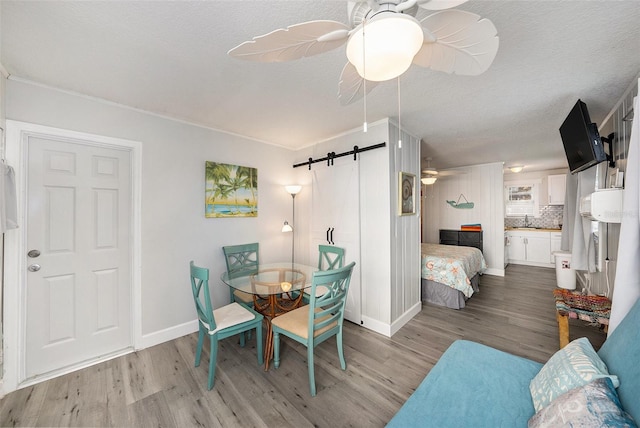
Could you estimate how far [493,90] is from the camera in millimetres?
2107

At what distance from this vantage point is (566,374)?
3.46 ft

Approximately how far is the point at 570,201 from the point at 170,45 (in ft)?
17.6

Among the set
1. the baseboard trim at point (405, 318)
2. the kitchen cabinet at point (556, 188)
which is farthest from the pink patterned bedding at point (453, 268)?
the kitchen cabinet at point (556, 188)

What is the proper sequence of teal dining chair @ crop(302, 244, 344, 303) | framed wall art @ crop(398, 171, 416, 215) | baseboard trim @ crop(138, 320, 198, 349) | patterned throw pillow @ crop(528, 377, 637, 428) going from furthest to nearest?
1. teal dining chair @ crop(302, 244, 344, 303)
2. framed wall art @ crop(398, 171, 416, 215)
3. baseboard trim @ crop(138, 320, 198, 349)
4. patterned throw pillow @ crop(528, 377, 637, 428)

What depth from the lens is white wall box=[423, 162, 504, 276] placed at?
5.09m

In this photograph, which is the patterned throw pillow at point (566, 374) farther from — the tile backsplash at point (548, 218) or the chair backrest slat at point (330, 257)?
the tile backsplash at point (548, 218)

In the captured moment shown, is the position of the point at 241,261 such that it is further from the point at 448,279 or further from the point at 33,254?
the point at 448,279

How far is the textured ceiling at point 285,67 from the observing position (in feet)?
4.20


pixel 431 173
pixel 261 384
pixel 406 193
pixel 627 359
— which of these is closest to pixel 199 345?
pixel 261 384

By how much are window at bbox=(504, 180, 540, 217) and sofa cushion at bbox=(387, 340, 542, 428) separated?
6409 mm

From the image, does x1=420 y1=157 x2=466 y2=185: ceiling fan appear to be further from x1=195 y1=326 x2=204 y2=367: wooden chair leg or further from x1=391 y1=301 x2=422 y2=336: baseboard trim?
x1=195 y1=326 x2=204 y2=367: wooden chair leg

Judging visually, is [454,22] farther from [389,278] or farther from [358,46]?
[389,278]

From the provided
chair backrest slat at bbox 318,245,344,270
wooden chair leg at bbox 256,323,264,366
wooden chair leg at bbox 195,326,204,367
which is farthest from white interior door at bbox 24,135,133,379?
chair backrest slat at bbox 318,245,344,270

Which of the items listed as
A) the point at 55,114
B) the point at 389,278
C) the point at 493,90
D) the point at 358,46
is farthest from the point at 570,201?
the point at 55,114
